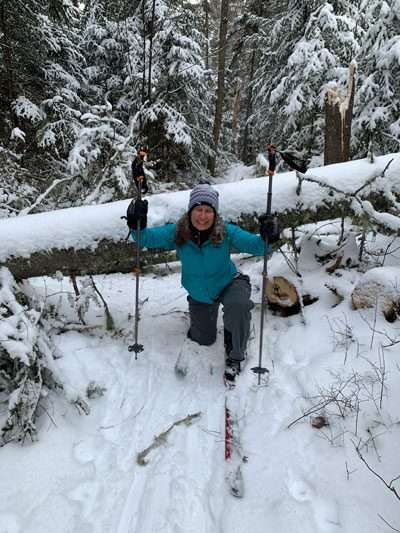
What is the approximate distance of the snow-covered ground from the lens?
7.50ft

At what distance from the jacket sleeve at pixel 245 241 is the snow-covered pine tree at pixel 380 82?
585cm

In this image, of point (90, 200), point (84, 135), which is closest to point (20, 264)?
point (90, 200)

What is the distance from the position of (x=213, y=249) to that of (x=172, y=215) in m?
0.69

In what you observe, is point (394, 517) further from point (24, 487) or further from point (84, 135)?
point (84, 135)

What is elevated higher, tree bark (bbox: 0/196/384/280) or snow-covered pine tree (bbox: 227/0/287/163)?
snow-covered pine tree (bbox: 227/0/287/163)

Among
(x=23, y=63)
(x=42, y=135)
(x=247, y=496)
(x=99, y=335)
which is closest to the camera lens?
(x=247, y=496)

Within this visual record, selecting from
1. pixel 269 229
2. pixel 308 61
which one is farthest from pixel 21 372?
pixel 308 61

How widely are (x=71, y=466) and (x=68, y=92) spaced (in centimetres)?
1067

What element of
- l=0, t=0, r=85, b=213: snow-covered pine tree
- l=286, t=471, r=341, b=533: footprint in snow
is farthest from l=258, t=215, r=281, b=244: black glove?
l=0, t=0, r=85, b=213: snow-covered pine tree

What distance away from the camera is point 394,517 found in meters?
2.12

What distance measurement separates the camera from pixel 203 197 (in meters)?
3.61

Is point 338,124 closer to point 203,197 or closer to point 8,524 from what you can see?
point 203,197

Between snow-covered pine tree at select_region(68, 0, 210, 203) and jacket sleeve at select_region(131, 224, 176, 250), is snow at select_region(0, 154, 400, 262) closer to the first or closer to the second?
jacket sleeve at select_region(131, 224, 176, 250)

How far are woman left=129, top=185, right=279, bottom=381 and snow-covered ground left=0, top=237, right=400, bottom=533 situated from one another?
0.52 meters
